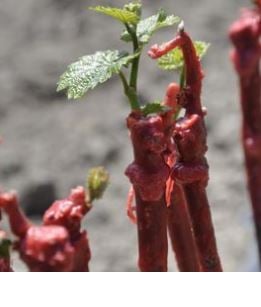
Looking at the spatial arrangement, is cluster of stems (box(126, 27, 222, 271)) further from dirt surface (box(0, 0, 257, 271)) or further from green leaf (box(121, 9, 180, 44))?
dirt surface (box(0, 0, 257, 271))

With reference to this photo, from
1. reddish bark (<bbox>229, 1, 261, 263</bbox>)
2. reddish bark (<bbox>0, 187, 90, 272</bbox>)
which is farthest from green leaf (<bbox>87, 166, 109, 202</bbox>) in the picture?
reddish bark (<bbox>229, 1, 261, 263</bbox>)

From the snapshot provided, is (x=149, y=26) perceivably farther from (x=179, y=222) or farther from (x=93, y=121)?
Answer: (x=93, y=121)

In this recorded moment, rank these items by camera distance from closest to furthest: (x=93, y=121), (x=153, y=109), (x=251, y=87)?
(x=251, y=87)
(x=153, y=109)
(x=93, y=121)

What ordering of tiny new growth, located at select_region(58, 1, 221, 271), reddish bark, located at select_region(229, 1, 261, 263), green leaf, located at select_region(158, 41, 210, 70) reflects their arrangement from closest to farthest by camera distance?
reddish bark, located at select_region(229, 1, 261, 263) → tiny new growth, located at select_region(58, 1, 221, 271) → green leaf, located at select_region(158, 41, 210, 70)

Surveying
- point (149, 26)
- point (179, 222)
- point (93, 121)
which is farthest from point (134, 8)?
point (93, 121)

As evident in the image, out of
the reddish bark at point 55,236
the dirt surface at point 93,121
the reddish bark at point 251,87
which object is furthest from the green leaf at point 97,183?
the dirt surface at point 93,121

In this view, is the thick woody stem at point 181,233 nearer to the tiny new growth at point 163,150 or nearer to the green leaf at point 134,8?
the tiny new growth at point 163,150
